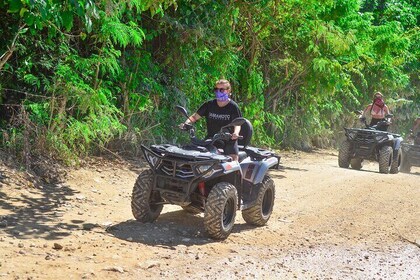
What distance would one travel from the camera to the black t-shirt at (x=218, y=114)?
8492 millimetres

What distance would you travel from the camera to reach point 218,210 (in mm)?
7516

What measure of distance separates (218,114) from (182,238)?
1.74 metres

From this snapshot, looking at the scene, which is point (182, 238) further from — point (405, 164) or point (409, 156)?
point (405, 164)

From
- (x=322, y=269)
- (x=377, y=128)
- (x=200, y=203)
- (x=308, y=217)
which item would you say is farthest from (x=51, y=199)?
(x=377, y=128)

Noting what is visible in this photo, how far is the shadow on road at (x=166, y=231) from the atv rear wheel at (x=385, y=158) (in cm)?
938

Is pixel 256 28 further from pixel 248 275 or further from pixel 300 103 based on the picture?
pixel 248 275

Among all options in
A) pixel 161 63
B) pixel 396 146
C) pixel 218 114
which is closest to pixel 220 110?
pixel 218 114

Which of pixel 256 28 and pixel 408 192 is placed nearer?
pixel 408 192

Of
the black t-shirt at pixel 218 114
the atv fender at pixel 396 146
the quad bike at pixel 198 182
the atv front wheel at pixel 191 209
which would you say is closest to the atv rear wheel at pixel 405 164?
the atv fender at pixel 396 146

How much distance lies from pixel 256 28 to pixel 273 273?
10723mm

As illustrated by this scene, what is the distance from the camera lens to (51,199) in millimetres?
9352

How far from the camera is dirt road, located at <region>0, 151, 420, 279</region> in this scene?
246 inches

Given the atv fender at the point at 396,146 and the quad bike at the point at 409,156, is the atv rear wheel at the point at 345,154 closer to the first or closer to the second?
the atv fender at the point at 396,146

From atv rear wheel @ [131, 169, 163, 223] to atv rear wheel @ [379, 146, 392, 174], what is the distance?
10.5 m
